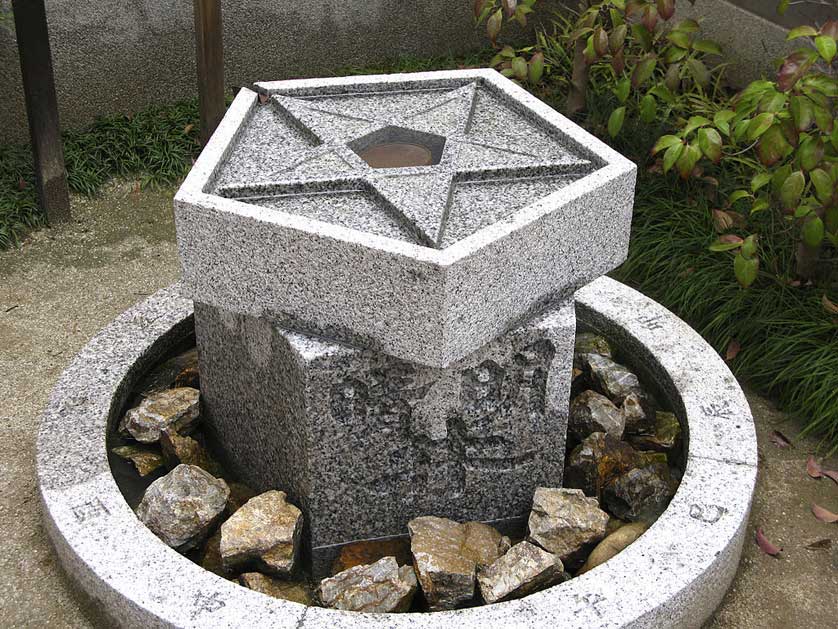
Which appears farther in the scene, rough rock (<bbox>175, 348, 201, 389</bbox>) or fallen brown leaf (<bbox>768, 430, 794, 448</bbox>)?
fallen brown leaf (<bbox>768, 430, 794, 448</bbox>)

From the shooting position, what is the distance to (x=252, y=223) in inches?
125

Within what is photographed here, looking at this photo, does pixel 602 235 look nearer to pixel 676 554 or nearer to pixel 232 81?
pixel 676 554

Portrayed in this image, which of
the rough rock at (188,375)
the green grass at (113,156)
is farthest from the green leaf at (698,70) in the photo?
the green grass at (113,156)

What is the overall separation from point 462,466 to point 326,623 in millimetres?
782

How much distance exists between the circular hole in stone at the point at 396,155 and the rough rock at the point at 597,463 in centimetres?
118

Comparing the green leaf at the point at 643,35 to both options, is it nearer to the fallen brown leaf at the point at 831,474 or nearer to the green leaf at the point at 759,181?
the green leaf at the point at 759,181

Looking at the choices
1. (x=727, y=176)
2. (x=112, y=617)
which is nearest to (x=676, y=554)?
(x=112, y=617)

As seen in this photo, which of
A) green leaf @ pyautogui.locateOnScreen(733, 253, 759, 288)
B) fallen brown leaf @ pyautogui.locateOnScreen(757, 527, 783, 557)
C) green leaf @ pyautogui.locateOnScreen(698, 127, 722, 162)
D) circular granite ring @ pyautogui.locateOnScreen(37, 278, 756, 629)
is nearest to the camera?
circular granite ring @ pyautogui.locateOnScreen(37, 278, 756, 629)

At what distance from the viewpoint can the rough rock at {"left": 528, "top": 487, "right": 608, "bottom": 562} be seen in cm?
346

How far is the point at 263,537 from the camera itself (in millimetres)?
3375

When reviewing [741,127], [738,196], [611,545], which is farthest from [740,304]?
[611,545]

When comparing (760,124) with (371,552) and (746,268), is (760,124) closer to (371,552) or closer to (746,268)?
(746,268)

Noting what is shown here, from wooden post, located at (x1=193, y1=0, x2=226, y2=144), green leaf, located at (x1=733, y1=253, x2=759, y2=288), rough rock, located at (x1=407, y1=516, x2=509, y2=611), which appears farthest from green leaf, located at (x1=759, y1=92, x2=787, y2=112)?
wooden post, located at (x1=193, y1=0, x2=226, y2=144)

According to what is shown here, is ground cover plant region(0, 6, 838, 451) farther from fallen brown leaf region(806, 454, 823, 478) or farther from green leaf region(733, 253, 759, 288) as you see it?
fallen brown leaf region(806, 454, 823, 478)
